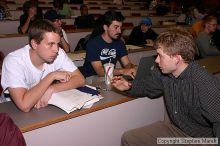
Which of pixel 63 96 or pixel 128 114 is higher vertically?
pixel 63 96

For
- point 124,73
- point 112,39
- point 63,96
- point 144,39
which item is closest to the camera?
point 63,96

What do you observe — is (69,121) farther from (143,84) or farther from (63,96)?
(143,84)

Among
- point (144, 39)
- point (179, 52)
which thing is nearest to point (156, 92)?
point (179, 52)

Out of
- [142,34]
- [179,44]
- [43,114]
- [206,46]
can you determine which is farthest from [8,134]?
[142,34]

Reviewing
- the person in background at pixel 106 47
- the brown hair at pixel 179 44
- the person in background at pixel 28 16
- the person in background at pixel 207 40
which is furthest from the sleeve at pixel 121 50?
the person in background at pixel 28 16

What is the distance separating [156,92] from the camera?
204cm

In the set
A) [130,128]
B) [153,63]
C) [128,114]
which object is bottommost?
[130,128]

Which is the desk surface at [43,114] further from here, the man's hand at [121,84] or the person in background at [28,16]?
the person in background at [28,16]

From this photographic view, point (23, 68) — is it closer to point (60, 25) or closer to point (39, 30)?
point (39, 30)

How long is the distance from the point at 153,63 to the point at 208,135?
639 mm

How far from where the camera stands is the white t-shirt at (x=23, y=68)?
1.72m

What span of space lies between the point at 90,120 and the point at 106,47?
1.28 meters

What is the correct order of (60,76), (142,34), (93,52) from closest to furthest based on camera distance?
(60,76) → (93,52) → (142,34)

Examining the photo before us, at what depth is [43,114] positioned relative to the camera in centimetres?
159
